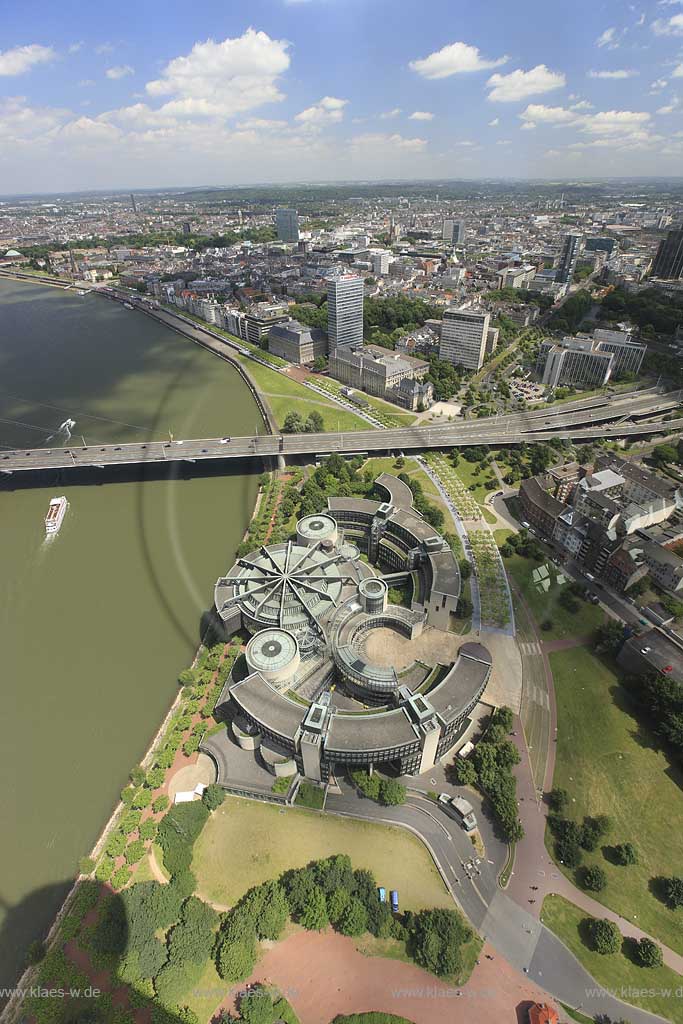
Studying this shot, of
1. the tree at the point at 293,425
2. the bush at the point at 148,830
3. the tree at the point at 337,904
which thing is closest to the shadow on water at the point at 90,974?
the bush at the point at 148,830

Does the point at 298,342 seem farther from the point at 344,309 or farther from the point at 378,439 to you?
the point at 378,439

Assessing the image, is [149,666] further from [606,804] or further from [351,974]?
[606,804]

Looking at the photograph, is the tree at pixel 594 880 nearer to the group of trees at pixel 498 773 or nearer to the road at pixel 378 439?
the group of trees at pixel 498 773

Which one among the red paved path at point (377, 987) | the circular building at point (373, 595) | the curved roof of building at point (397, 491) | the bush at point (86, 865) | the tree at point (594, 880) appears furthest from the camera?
the curved roof of building at point (397, 491)

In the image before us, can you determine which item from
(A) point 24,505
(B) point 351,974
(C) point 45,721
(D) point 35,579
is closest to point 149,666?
(C) point 45,721

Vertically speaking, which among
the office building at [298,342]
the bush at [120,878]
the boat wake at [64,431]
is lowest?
the bush at [120,878]

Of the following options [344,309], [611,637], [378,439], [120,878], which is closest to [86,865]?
[120,878]
